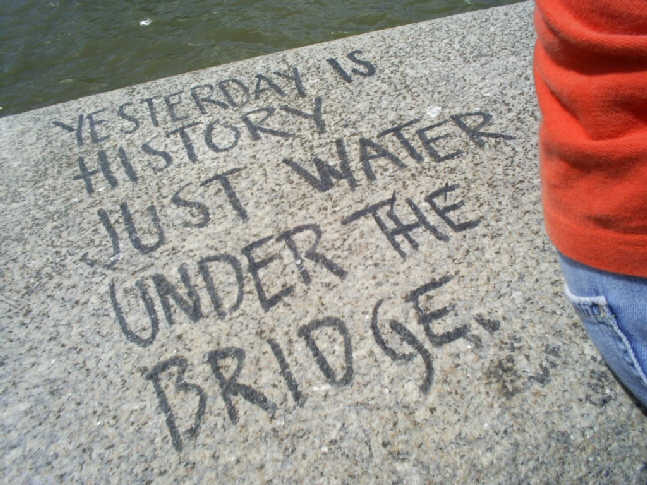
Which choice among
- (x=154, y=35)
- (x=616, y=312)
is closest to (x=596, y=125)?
(x=616, y=312)

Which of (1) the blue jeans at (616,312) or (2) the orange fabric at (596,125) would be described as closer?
(2) the orange fabric at (596,125)

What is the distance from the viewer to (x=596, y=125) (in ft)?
3.76

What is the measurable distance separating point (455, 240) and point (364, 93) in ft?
3.50

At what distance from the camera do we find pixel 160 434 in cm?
167

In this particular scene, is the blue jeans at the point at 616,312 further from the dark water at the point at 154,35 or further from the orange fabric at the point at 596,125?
the dark water at the point at 154,35

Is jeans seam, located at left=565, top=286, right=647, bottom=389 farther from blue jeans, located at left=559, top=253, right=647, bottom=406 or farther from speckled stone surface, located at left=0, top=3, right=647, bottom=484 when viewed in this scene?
speckled stone surface, located at left=0, top=3, right=647, bottom=484

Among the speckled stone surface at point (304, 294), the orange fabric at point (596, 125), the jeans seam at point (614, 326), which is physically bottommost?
the speckled stone surface at point (304, 294)

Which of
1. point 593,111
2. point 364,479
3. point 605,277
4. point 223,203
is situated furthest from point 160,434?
point 593,111

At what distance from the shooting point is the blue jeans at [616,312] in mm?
1258

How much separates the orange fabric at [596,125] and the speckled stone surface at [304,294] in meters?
A: 0.57

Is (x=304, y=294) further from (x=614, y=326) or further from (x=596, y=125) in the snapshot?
(x=596, y=125)

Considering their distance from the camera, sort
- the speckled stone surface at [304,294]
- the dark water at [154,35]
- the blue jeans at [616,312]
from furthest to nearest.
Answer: the dark water at [154,35] → the speckled stone surface at [304,294] → the blue jeans at [616,312]

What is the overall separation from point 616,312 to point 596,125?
1.55 ft

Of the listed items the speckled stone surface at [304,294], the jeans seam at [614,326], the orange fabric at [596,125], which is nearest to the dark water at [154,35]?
the speckled stone surface at [304,294]
